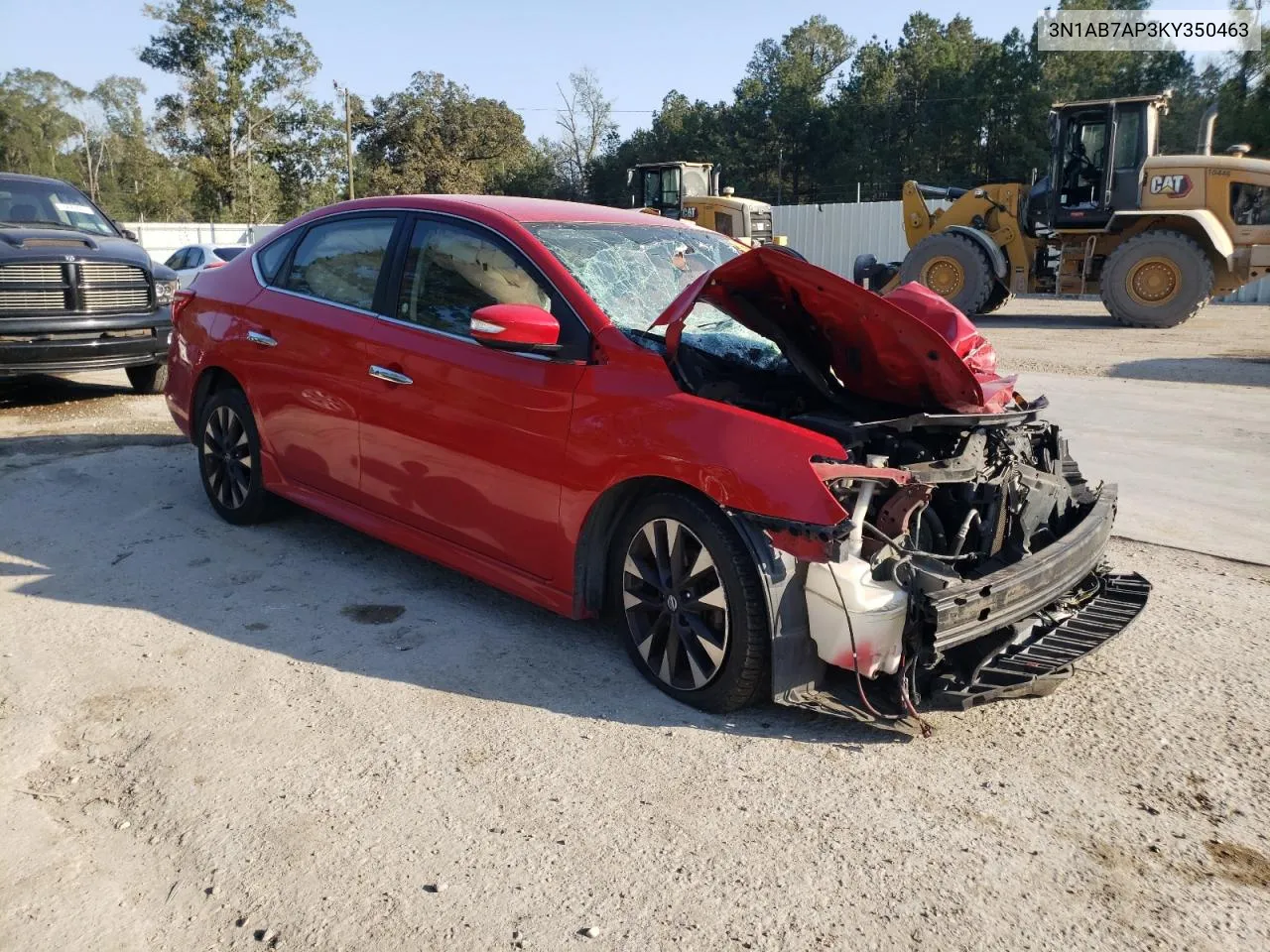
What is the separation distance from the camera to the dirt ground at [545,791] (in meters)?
2.50

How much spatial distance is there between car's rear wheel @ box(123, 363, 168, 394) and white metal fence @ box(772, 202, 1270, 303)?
22.4 metres

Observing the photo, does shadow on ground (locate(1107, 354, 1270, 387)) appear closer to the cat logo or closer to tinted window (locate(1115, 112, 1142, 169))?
the cat logo

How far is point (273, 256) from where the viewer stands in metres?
5.44

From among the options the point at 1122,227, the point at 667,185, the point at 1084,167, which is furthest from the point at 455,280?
the point at 667,185

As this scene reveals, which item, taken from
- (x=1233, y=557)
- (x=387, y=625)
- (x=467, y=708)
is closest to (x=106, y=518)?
(x=387, y=625)

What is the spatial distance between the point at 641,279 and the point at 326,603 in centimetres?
201

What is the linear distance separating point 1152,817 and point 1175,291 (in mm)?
15982

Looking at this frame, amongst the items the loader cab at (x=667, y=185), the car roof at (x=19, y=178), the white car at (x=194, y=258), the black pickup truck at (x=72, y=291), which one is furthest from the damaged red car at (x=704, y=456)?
the loader cab at (x=667, y=185)

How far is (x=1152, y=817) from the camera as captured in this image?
115 inches

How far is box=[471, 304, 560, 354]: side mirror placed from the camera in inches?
144

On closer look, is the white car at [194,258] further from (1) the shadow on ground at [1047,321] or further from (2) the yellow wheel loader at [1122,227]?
(1) the shadow on ground at [1047,321]

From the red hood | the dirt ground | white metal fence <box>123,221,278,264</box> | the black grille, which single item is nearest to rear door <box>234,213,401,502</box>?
the dirt ground

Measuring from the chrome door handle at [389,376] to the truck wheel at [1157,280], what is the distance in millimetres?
15506

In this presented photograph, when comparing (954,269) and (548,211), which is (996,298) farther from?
(548,211)
